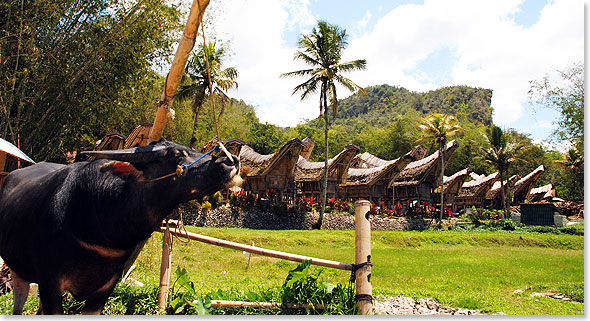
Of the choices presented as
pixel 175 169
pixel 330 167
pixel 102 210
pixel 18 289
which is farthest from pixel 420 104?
pixel 102 210

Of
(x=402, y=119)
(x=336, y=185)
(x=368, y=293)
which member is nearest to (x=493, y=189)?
(x=402, y=119)

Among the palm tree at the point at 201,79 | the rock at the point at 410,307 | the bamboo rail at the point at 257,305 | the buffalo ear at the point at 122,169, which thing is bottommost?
the rock at the point at 410,307

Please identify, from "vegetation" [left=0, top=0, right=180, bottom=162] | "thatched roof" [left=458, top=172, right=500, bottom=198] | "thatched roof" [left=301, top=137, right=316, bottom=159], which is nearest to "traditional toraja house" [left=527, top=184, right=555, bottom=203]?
"thatched roof" [left=458, top=172, right=500, bottom=198]

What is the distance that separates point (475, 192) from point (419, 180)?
31.9 ft

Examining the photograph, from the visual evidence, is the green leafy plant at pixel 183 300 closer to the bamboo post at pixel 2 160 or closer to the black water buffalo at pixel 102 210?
the black water buffalo at pixel 102 210

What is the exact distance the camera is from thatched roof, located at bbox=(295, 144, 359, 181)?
66.9 ft

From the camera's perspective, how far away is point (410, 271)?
29.2ft

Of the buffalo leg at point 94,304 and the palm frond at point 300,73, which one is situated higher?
the palm frond at point 300,73

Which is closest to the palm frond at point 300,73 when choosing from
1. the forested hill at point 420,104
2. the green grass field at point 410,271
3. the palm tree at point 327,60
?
the palm tree at point 327,60

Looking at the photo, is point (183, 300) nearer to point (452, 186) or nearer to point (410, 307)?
point (410, 307)

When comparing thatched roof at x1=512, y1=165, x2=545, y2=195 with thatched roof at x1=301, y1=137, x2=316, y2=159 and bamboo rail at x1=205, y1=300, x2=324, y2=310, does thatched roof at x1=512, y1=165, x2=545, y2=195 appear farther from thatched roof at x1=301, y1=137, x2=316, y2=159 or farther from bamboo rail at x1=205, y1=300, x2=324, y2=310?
bamboo rail at x1=205, y1=300, x2=324, y2=310

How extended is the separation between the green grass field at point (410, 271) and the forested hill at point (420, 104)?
6495cm

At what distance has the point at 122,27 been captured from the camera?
290 inches

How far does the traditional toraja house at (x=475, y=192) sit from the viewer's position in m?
30.9
